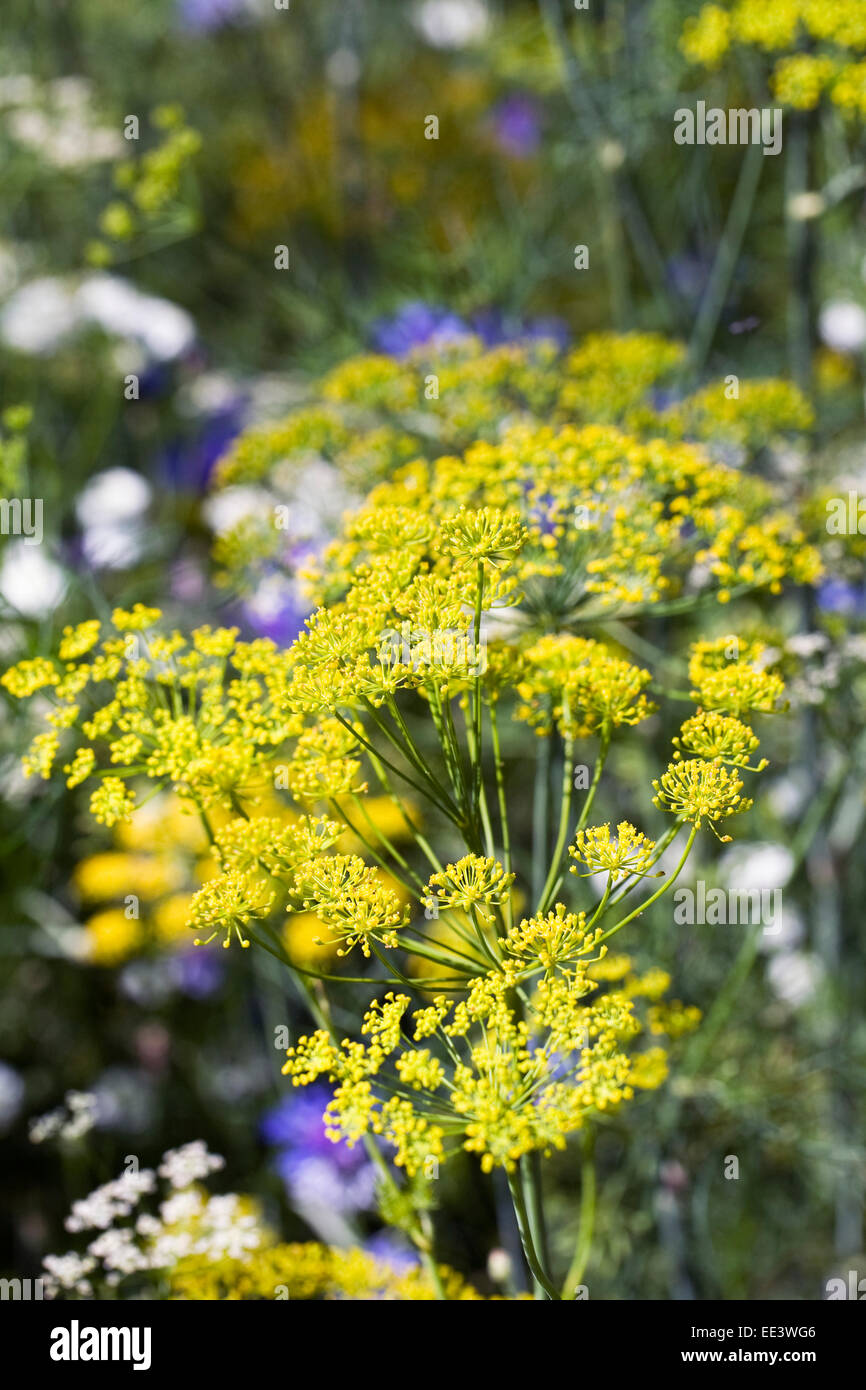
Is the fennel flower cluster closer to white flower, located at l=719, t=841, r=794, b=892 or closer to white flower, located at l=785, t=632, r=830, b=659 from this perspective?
white flower, located at l=785, t=632, r=830, b=659

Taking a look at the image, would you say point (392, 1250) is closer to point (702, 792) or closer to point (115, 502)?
point (702, 792)

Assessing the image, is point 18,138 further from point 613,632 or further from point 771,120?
point 613,632

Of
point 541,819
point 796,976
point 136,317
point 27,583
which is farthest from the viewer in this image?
point 136,317

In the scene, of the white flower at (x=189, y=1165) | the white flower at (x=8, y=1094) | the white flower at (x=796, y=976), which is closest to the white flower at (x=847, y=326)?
the white flower at (x=796, y=976)

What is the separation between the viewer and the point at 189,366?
7.50 feet

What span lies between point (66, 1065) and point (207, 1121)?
285mm

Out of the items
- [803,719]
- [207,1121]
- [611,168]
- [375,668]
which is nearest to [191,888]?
[207,1121]

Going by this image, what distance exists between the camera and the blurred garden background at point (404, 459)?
1361 millimetres

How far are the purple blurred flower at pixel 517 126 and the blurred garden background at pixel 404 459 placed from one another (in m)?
0.28

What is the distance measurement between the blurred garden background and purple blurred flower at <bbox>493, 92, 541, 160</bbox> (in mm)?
282

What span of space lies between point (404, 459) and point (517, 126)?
2.15 m

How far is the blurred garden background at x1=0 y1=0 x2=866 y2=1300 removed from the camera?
136 cm

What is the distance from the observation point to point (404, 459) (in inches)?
50.2

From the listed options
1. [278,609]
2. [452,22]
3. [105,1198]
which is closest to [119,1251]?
[105,1198]
